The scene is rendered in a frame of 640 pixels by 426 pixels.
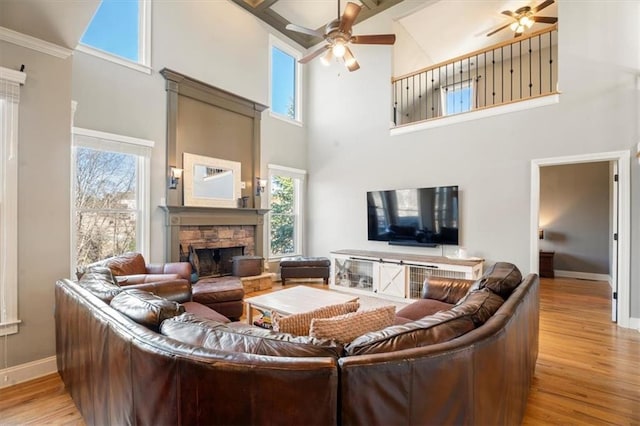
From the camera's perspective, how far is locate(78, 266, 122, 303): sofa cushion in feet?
6.39

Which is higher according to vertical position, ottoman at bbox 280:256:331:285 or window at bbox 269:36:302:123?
window at bbox 269:36:302:123

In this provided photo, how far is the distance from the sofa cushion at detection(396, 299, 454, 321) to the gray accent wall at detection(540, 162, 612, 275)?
212 inches

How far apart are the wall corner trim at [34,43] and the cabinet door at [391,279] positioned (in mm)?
4727

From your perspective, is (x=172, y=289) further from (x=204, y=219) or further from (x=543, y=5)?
(x=543, y=5)

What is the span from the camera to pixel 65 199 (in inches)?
107

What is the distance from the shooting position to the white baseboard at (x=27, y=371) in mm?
2404

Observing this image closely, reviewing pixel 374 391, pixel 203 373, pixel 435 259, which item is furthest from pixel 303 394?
pixel 435 259

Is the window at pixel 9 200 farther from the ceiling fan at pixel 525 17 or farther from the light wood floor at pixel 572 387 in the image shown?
the ceiling fan at pixel 525 17

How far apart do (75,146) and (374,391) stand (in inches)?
178

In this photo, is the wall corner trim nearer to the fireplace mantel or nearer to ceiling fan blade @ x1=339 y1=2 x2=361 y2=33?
the fireplace mantel

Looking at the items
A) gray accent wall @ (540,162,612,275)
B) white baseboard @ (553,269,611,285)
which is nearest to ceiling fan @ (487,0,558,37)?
gray accent wall @ (540,162,612,275)

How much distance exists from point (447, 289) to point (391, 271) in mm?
1846

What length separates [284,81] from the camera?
22.7 feet

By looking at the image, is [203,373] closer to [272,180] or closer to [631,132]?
[631,132]
